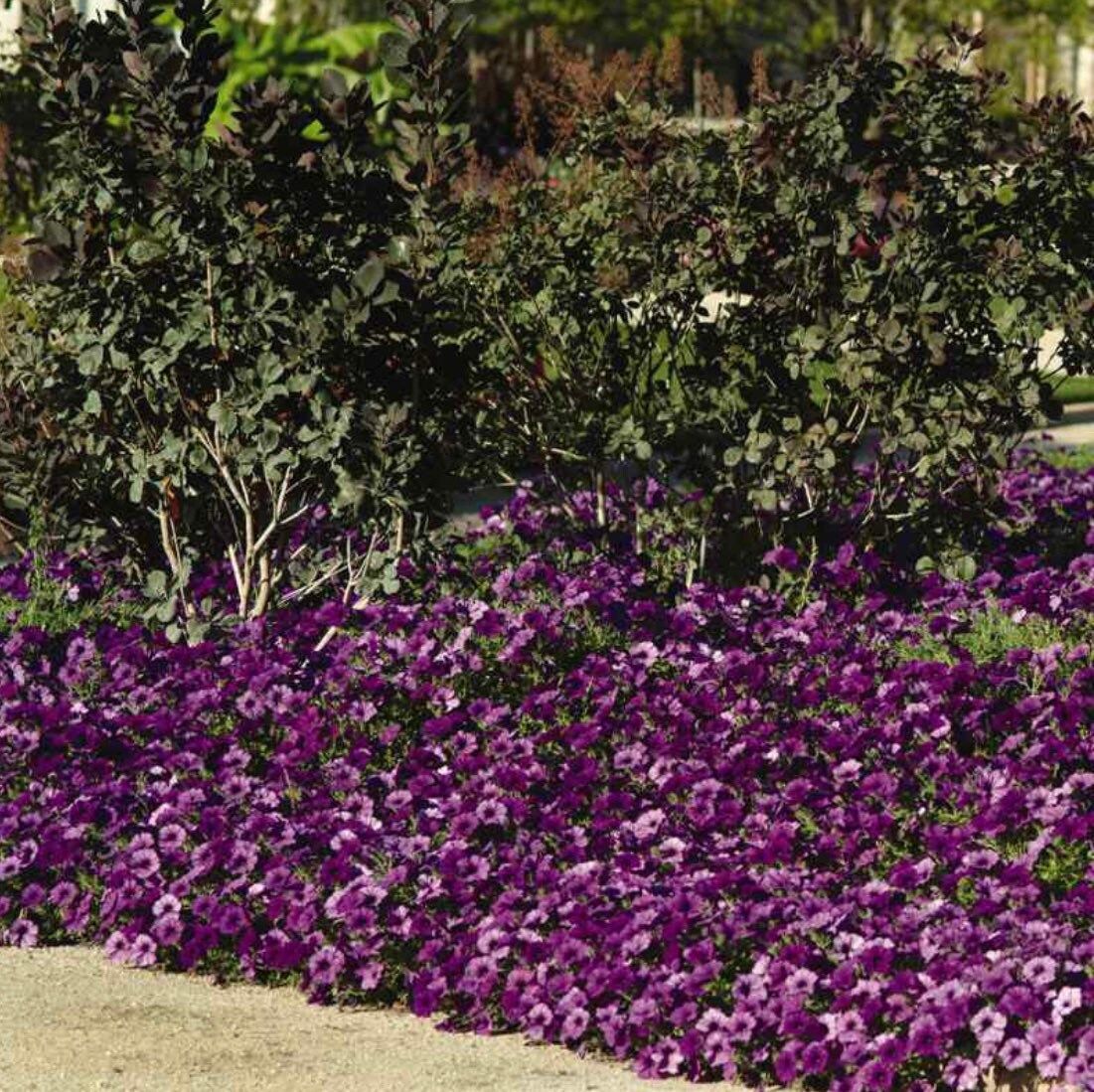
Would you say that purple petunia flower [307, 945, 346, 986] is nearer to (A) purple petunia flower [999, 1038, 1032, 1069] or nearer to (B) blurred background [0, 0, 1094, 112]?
(A) purple petunia flower [999, 1038, 1032, 1069]

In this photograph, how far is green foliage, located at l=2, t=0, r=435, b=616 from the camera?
20.3ft

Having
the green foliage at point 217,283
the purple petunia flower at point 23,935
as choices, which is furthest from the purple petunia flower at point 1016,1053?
the green foliage at point 217,283

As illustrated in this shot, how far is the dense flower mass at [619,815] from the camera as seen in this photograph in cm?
423

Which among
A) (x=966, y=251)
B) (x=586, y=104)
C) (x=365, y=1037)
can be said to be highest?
(x=586, y=104)

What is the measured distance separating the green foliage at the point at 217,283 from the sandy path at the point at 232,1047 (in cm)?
185

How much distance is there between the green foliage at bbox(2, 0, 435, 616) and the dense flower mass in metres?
0.46

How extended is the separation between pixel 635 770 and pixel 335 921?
89 cm

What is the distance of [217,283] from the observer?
249 inches

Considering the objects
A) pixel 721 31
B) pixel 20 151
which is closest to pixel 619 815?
pixel 20 151

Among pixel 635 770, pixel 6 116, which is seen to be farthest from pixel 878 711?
pixel 6 116

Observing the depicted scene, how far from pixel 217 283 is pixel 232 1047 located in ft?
8.68

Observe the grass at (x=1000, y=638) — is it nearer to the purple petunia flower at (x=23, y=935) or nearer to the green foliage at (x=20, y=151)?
the purple petunia flower at (x=23, y=935)

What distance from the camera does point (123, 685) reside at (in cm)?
591

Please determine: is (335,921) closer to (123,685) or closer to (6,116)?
(123,685)
